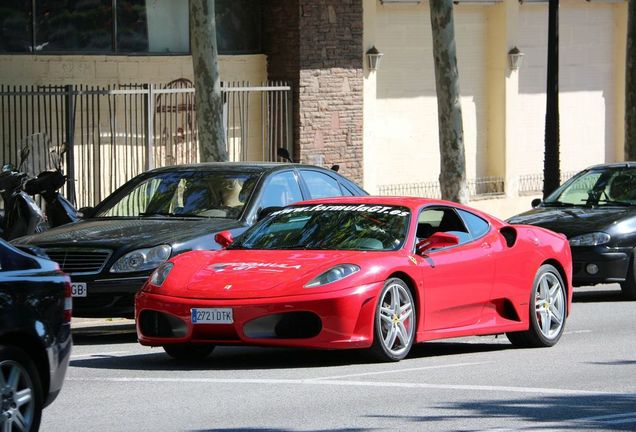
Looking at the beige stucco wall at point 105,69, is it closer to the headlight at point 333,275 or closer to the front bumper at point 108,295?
the front bumper at point 108,295

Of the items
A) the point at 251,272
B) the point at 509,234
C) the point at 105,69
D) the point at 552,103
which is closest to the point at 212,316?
the point at 251,272

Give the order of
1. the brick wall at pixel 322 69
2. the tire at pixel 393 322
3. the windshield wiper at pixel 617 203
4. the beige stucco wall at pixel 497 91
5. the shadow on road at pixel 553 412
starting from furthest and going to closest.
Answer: the beige stucco wall at pixel 497 91 < the brick wall at pixel 322 69 < the windshield wiper at pixel 617 203 < the tire at pixel 393 322 < the shadow on road at pixel 553 412

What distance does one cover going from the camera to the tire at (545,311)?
1378 centimetres

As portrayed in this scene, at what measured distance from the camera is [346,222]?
1292 centimetres

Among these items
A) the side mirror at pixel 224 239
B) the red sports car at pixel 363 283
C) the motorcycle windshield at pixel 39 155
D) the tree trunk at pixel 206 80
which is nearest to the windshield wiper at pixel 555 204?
the tree trunk at pixel 206 80

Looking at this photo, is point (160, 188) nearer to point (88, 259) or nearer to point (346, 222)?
point (88, 259)

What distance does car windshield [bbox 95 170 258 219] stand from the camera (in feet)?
50.2

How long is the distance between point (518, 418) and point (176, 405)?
7.18 feet

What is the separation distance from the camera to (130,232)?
1448cm

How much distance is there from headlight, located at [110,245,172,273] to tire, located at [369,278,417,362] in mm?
2718

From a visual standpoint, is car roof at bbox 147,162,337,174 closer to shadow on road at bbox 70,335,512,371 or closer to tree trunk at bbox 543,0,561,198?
shadow on road at bbox 70,335,512,371

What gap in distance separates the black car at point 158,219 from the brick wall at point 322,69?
33.7ft

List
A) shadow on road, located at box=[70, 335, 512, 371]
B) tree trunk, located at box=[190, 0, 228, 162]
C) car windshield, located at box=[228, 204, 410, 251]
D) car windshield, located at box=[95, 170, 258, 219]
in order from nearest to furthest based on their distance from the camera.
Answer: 1. shadow on road, located at box=[70, 335, 512, 371]
2. car windshield, located at box=[228, 204, 410, 251]
3. car windshield, located at box=[95, 170, 258, 219]
4. tree trunk, located at box=[190, 0, 228, 162]

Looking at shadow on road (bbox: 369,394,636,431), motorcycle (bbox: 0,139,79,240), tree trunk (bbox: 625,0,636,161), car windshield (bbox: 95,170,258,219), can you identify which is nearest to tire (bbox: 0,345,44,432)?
shadow on road (bbox: 369,394,636,431)
